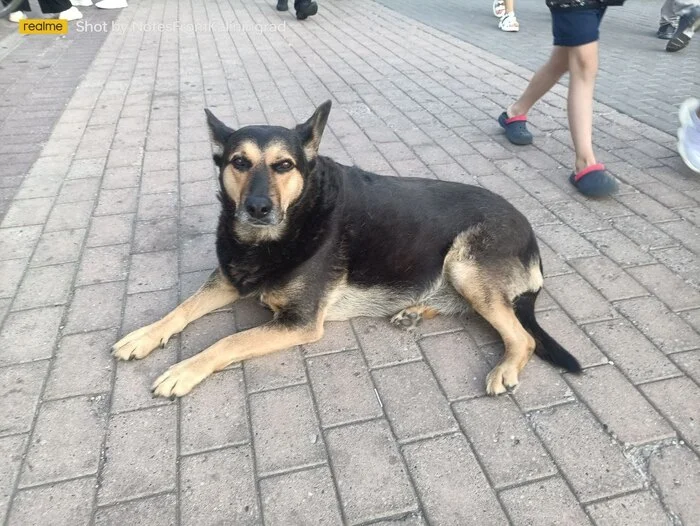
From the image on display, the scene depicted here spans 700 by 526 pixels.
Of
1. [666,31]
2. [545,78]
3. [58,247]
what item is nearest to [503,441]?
[58,247]

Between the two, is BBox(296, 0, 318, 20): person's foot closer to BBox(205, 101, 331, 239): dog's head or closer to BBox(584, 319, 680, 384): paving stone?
BBox(205, 101, 331, 239): dog's head

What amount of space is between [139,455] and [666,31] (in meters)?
11.2

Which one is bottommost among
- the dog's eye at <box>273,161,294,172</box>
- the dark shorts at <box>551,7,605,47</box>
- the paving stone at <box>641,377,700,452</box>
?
the paving stone at <box>641,377,700,452</box>

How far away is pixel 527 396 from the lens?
2.54 meters

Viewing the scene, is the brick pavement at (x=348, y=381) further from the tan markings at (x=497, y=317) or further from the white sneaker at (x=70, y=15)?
the white sneaker at (x=70, y=15)

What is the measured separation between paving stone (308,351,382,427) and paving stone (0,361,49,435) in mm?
1343

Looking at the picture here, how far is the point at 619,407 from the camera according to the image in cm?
246

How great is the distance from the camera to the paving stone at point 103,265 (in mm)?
3357

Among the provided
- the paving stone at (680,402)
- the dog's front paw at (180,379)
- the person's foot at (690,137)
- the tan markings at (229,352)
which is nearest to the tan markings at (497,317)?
the paving stone at (680,402)

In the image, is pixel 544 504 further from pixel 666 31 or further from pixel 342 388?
pixel 666 31

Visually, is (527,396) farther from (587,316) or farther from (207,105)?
(207,105)

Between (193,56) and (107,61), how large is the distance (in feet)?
4.38

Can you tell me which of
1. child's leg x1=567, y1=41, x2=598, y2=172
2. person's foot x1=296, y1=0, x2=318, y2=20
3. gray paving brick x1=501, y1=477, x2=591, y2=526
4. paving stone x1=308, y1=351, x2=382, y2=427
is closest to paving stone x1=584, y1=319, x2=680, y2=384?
gray paving brick x1=501, y1=477, x2=591, y2=526

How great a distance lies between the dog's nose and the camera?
260 cm
